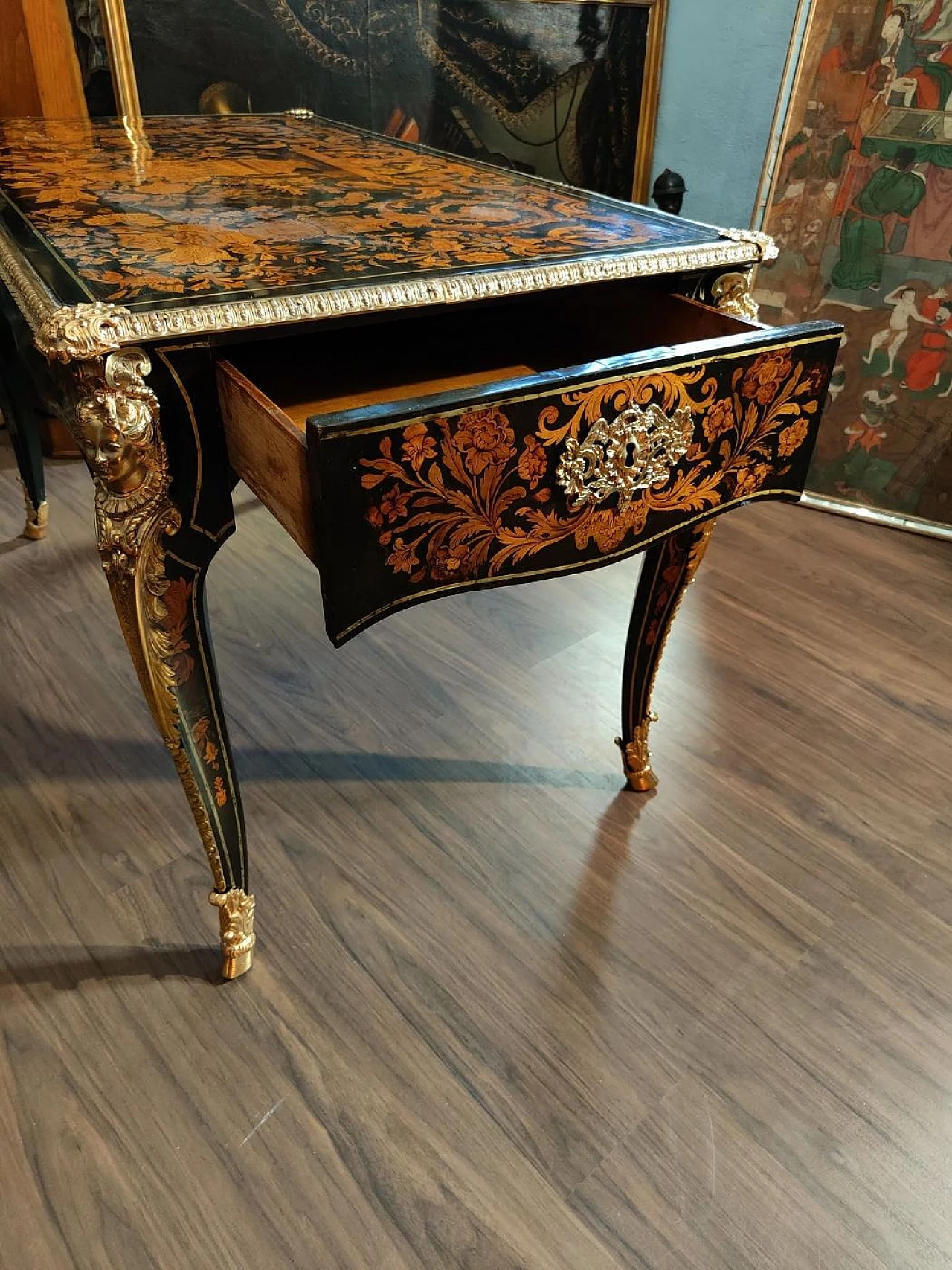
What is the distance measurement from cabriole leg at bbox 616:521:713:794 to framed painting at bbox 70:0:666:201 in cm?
132

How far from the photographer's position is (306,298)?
0.68m

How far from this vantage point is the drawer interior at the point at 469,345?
84 centimetres

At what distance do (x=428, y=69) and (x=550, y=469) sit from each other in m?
1.64

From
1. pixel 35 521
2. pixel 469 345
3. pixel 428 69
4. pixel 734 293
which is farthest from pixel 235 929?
pixel 428 69

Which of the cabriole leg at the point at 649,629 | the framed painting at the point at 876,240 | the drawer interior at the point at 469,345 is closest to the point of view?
the drawer interior at the point at 469,345

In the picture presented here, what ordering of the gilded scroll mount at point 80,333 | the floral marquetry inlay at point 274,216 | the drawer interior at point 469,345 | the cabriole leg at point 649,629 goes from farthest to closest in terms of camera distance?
the cabriole leg at point 649,629 → the drawer interior at point 469,345 → the floral marquetry inlay at point 274,216 → the gilded scroll mount at point 80,333

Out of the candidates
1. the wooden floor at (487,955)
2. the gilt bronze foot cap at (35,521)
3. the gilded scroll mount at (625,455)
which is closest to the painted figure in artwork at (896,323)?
the wooden floor at (487,955)

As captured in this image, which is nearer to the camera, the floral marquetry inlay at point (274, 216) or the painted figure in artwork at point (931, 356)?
the floral marquetry inlay at point (274, 216)

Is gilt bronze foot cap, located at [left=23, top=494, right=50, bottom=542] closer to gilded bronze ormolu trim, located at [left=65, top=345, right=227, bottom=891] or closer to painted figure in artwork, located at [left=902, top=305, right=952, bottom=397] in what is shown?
gilded bronze ormolu trim, located at [left=65, top=345, right=227, bottom=891]

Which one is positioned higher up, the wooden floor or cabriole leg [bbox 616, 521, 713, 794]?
cabriole leg [bbox 616, 521, 713, 794]

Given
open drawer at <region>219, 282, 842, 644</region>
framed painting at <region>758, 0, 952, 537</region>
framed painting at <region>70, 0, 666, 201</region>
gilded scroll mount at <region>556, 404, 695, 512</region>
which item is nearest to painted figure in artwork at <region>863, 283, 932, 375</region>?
framed painting at <region>758, 0, 952, 537</region>

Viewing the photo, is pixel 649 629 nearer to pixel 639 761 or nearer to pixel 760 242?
pixel 639 761

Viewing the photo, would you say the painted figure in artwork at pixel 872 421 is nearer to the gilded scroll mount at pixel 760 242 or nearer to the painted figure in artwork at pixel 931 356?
the painted figure in artwork at pixel 931 356

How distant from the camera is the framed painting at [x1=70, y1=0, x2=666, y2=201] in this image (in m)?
1.66
